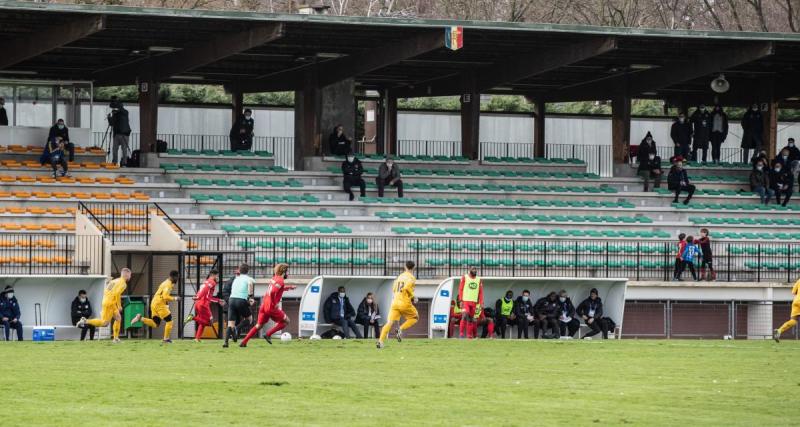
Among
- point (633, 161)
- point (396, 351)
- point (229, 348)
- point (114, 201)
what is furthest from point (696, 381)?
point (633, 161)

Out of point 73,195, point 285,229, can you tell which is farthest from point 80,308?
point 73,195

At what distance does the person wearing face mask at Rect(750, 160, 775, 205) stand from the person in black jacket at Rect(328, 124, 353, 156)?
12.1 metres

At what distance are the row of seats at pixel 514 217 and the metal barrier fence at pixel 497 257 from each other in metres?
2.80

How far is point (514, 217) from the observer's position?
135ft

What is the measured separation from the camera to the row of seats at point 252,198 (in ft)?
130

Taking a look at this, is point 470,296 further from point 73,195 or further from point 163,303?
point 73,195

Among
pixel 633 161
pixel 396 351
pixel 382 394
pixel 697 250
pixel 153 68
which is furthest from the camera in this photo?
pixel 633 161

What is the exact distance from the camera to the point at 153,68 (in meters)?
42.3

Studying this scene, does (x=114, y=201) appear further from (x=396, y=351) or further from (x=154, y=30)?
(x=396, y=351)

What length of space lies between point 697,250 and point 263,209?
438 inches

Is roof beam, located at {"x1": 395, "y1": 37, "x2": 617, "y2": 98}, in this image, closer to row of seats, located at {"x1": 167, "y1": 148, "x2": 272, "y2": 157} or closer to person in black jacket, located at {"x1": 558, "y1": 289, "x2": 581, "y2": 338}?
row of seats, located at {"x1": 167, "y1": 148, "x2": 272, "y2": 157}

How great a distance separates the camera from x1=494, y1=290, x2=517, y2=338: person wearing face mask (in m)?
32.0

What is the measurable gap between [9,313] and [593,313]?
1209cm

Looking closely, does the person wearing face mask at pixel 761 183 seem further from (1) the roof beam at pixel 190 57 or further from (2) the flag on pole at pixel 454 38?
(1) the roof beam at pixel 190 57
